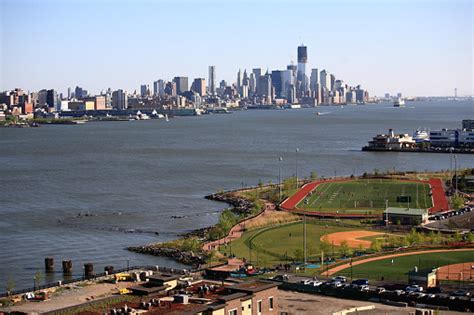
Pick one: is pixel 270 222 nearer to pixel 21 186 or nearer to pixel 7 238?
pixel 7 238

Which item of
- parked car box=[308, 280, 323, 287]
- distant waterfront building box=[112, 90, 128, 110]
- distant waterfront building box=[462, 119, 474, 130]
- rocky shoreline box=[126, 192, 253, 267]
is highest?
distant waterfront building box=[112, 90, 128, 110]

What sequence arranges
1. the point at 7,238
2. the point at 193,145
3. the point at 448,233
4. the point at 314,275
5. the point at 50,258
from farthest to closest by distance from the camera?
the point at 193,145 → the point at 7,238 → the point at 448,233 → the point at 50,258 → the point at 314,275

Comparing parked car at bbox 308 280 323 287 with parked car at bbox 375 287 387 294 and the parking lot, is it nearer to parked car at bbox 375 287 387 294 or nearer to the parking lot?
the parking lot

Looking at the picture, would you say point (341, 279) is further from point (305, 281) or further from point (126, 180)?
point (126, 180)

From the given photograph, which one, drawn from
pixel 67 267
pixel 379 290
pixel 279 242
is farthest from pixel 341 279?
pixel 67 267

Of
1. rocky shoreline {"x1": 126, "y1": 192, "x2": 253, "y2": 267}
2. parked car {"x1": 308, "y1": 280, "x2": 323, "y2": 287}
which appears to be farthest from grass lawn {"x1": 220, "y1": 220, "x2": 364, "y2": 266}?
parked car {"x1": 308, "y1": 280, "x2": 323, "y2": 287}

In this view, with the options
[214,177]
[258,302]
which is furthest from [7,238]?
[214,177]
